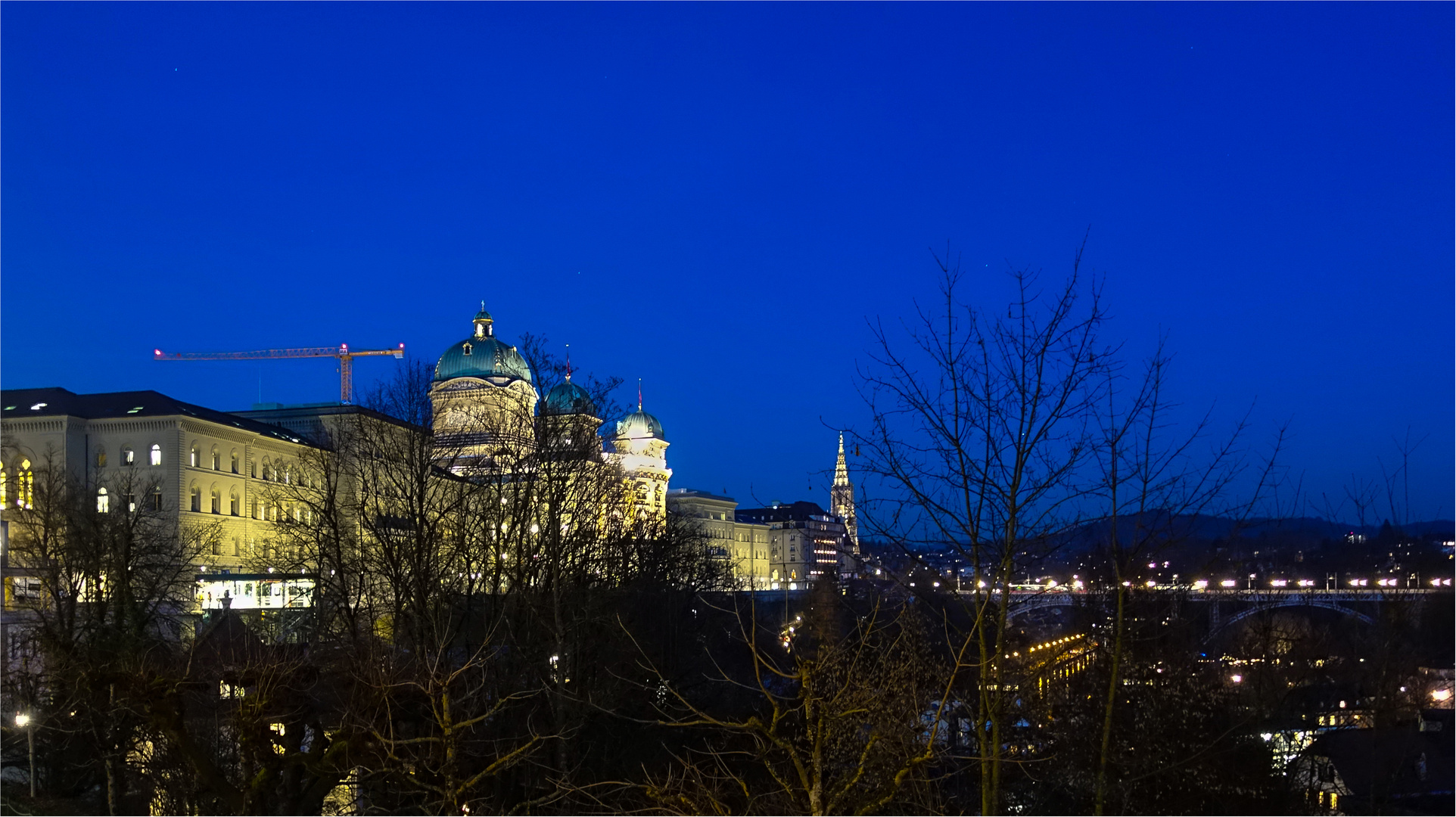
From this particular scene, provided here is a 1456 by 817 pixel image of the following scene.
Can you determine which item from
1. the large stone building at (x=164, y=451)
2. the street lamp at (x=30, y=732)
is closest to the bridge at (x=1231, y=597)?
the street lamp at (x=30, y=732)

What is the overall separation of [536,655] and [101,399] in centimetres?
6425

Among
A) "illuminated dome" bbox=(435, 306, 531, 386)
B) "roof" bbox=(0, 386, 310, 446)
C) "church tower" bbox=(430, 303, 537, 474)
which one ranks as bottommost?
"church tower" bbox=(430, 303, 537, 474)

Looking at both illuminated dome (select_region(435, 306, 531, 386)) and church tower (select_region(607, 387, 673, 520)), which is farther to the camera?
church tower (select_region(607, 387, 673, 520))

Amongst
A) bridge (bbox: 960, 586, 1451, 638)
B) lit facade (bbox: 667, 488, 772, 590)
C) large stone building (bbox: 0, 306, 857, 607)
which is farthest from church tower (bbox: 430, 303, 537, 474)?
lit facade (bbox: 667, 488, 772, 590)

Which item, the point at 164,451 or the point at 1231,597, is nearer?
the point at 1231,597

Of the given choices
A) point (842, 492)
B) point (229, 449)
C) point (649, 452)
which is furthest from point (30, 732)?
point (649, 452)

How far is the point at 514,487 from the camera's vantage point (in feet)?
80.9

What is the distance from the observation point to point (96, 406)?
245 feet

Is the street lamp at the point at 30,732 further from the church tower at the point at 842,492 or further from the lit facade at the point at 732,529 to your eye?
the lit facade at the point at 732,529

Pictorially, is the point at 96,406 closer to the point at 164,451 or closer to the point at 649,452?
the point at 164,451

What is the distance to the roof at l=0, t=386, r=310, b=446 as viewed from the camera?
71312mm

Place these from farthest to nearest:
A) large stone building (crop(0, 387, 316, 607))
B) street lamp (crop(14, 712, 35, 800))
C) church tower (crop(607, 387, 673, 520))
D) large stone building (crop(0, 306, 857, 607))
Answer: church tower (crop(607, 387, 673, 520))
large stone building (crop(0, 387, 316, 607))
large stone building (crop(0, 306, 857, 607))
street lamp (crop(14, 712, 35, 800))

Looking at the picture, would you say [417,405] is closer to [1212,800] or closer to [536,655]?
[536,655]

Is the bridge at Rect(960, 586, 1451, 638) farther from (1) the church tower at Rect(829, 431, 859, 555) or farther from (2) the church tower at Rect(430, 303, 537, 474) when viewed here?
(2) the church tower at Rect(430, 303, 537, 474)
